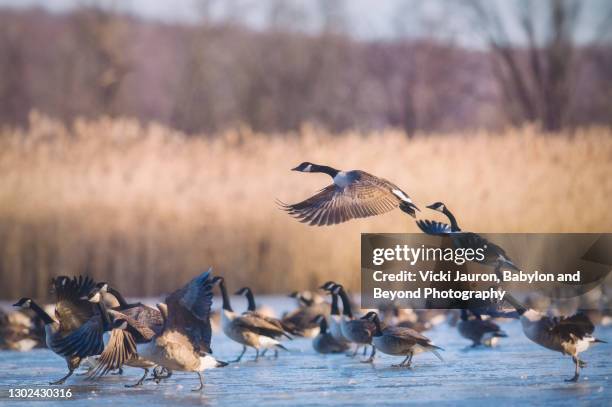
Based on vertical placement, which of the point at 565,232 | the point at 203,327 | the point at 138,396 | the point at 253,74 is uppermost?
the point at 253,74

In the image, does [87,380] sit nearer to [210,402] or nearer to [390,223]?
[210,402]

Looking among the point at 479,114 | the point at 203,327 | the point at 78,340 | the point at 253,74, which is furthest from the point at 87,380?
the point at 479,114

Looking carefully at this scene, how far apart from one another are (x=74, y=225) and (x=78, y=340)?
568cm

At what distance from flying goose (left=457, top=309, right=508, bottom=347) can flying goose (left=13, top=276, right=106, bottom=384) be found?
132 inches

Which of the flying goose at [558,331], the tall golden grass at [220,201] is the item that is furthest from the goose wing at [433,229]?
the tall golden grass at [220,201]

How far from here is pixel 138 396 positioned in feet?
21.8

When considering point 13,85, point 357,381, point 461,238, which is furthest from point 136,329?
point 13,85

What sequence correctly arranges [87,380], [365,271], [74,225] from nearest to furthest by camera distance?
[87,380], [365,271], [74,225]

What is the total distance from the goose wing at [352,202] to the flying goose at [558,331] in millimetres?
1197

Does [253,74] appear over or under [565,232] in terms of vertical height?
over

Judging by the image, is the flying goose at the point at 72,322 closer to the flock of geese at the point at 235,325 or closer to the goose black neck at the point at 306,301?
the flock of geese at the point at 235,325

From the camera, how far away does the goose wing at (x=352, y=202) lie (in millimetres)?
7477

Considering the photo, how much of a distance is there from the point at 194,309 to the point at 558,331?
8.17ft

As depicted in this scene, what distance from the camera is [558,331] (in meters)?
7.05
